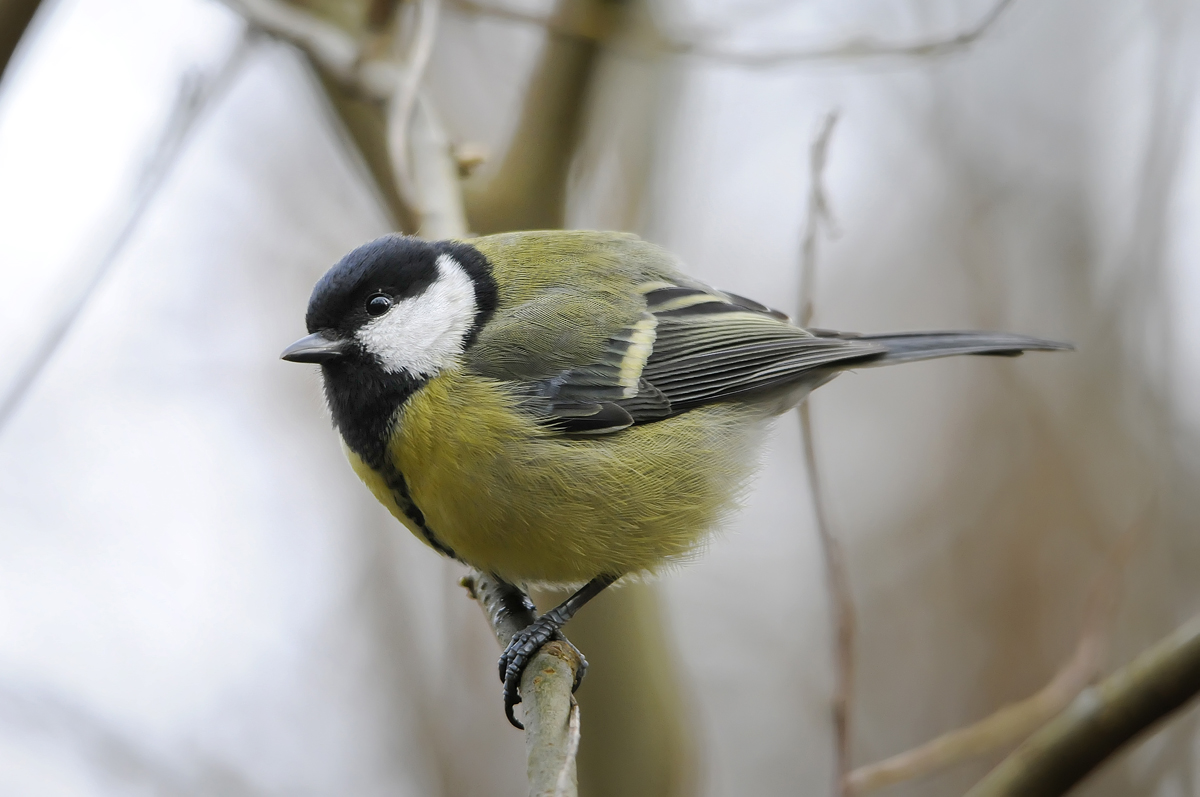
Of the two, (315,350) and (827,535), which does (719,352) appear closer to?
(827,535)

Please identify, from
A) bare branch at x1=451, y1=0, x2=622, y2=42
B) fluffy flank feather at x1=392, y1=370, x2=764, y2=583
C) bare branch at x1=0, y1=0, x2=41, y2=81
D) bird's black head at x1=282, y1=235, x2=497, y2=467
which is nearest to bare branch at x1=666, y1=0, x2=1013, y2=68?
bare branch at x1=451, y1=0, x2=622, y2=42

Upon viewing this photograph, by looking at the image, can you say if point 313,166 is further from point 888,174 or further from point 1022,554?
point 1022,554

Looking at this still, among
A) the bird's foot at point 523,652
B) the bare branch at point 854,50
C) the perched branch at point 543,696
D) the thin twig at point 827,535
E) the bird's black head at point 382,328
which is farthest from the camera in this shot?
the bare branch at point 854,50

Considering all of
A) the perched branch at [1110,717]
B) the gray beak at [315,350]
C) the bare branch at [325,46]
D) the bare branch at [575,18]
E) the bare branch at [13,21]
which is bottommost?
the perched branch at [1110,717]

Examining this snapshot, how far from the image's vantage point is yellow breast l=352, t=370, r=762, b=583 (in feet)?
6.75

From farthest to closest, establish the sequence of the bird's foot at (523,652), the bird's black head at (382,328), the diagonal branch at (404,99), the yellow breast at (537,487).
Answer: the diagonal branch at (404,99) → the bird's black head at (382,328) → the yellow breast at (537,487) → the bird's foot at (523,652)

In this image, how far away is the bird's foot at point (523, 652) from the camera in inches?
75.8

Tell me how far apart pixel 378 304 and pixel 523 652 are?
873 millimetres

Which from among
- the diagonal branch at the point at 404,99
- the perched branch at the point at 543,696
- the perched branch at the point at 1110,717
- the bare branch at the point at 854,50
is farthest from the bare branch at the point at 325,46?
the perched branch at the point at 1110,717

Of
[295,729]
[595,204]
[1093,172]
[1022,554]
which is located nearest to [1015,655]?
[1022,554]

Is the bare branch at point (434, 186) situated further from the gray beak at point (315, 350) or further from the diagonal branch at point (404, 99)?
the gray beak at point (315, 350)

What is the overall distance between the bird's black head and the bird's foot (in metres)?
0.51

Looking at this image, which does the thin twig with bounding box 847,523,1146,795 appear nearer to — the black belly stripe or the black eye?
the black belly stripe

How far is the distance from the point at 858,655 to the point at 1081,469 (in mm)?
1205
